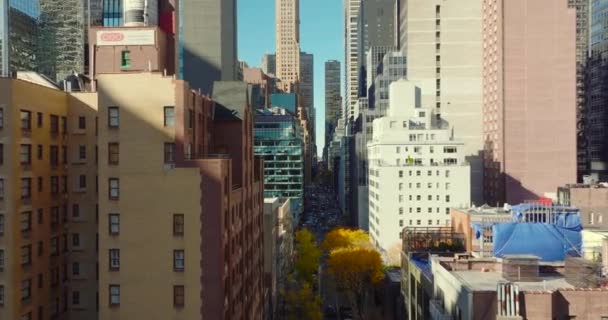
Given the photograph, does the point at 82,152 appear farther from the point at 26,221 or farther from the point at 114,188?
the point at 26,221

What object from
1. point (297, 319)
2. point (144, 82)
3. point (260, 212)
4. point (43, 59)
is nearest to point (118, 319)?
point (144, 82)

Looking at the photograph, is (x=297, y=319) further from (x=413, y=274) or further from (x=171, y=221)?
(x=171, y=221)

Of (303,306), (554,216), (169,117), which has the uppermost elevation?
(169,117)

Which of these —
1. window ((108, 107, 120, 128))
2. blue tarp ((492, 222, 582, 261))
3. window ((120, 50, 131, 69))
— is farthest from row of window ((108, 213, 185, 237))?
blue tarp ((492, 222, 582, 261))

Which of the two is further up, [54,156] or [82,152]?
[82,152]

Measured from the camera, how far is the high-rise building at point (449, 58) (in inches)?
7131

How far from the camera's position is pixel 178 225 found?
4466 centimetres

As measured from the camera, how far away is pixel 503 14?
15575cm

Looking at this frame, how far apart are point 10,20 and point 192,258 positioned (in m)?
159

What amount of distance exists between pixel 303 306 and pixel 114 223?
55.5 m

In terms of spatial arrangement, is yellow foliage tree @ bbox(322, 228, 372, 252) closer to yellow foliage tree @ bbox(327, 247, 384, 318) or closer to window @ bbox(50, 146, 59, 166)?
yellow foliage tree @ bbox(327, 247, 384, 318)

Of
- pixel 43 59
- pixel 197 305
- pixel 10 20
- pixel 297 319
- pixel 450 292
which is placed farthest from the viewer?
pixel 43 59

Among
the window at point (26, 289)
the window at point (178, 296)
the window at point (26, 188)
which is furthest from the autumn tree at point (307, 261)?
the window at point (26, 188)

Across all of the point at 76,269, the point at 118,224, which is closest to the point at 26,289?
the point at 76,269
